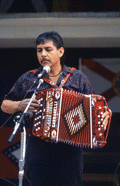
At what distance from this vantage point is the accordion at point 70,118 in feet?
5.26

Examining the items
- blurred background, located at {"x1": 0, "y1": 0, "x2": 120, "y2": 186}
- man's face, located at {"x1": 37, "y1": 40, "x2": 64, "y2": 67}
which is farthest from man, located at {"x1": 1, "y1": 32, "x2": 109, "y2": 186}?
blurred background, located at {"x1": 0, "y1": 0, "x2": 120, "y2": 186}

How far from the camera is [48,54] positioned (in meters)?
1.77

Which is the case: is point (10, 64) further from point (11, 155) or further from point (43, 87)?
point (43, 87)

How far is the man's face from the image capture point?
1759 mm

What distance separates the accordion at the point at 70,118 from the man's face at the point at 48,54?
246 mm

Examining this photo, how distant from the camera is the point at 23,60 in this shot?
184 inches

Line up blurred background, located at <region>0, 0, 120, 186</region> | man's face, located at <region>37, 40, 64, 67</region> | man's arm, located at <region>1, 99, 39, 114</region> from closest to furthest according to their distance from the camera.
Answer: man's arm, located at <region>1, 99, 39, 114</region>
man's face, located at <region>37, 40, 64, 67</region>
blurred background, located at <region>0, 0, 120, 186</region>

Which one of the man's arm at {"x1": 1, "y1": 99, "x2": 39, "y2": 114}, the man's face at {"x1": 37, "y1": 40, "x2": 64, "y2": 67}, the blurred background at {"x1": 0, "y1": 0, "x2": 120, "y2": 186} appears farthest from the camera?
the blurred background at {"x1": 0, "y1": 0, "x2": 120, "y2": 186}

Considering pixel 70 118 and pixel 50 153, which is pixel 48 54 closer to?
pixel 70 118

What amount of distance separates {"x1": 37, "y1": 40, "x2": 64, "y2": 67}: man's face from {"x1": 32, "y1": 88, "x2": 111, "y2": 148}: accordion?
0.25m

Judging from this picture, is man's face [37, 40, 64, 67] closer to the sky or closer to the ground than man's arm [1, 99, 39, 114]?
closer to the sky

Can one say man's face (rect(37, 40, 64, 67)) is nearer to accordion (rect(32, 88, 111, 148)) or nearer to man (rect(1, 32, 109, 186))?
man (rect(1, 32, 109, 186))

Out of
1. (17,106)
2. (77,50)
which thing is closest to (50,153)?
(17,106)

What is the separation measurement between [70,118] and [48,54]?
1.66 feet
